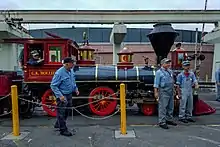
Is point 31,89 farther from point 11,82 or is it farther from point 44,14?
point 44,14

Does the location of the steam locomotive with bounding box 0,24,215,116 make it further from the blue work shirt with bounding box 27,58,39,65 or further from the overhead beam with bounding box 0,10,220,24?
the overhead beam with bounding box 0,10,220,24

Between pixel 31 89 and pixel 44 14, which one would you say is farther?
pixel 44 14

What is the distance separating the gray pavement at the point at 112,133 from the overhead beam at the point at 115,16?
443 inches

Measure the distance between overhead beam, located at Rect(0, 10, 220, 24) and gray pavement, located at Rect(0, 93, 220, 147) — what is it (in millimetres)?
11249

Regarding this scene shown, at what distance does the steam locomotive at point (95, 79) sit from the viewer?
8.98 meters

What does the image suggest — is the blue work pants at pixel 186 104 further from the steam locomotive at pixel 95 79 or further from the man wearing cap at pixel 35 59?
the man wearing cap at pixel 35 59

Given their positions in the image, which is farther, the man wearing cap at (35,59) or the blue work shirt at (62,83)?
the man wearing cap at (35,59)

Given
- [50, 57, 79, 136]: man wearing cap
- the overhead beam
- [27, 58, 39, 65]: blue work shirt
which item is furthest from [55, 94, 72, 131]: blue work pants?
the overhead beam

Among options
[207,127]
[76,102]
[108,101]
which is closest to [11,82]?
[76,102]

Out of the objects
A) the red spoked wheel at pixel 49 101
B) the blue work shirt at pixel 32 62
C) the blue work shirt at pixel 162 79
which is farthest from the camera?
the red spoked wheel at pixel 49 101

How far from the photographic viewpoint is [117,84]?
937 cm

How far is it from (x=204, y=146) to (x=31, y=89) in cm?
567

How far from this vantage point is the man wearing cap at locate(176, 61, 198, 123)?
25.8 feet

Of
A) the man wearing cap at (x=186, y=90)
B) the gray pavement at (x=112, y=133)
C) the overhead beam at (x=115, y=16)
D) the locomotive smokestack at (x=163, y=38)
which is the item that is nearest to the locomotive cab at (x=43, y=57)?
the gray pavement at (x=112, y=133)
